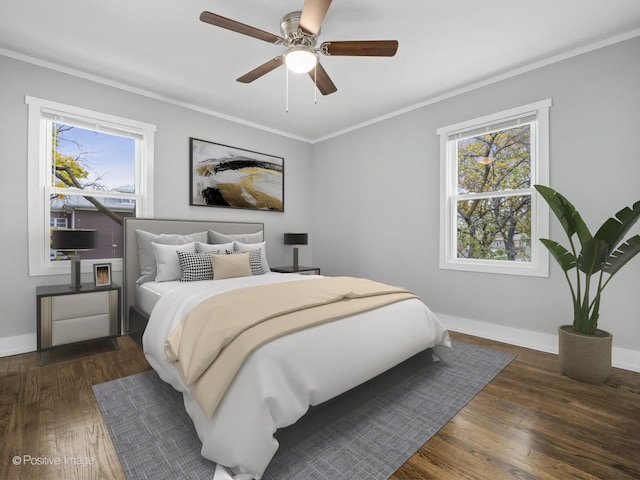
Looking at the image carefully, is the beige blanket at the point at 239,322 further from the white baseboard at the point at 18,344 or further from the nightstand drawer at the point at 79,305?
the white baseboard at the point at 18,344

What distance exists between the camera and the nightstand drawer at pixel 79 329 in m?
2.69

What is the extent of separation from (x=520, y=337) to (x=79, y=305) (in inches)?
165

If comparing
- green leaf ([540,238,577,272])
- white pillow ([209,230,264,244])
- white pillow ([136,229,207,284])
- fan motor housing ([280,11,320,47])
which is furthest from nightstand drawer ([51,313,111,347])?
green leaf ([540,238,577,272])

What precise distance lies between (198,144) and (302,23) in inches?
98.7

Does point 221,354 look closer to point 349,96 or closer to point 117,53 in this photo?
point 117,53

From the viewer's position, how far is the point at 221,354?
1583 mm

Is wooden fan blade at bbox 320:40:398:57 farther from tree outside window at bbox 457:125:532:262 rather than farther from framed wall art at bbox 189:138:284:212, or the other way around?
framed wall art at bbox 189:138:284:212

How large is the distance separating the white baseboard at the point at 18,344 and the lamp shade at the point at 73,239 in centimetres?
86

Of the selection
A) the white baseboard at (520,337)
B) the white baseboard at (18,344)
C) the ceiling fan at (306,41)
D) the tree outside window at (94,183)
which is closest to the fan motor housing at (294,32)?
the ceiling fan at (306,41)

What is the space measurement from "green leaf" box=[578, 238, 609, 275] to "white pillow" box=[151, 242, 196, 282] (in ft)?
11.4

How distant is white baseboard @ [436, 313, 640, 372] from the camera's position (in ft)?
8.38

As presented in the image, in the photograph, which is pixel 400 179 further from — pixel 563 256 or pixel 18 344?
pixel 18 344

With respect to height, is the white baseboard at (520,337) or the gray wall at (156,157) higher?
the gray wall at (156,157)

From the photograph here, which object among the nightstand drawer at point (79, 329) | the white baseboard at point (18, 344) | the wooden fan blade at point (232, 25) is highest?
the wooden fan blade at point (232, 25)
